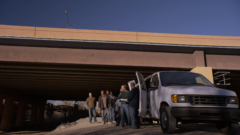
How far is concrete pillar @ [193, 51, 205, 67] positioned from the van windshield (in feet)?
26.7

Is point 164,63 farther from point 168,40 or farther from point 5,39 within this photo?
point 5,39

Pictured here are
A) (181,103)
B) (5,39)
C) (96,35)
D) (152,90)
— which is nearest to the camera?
(181,103)

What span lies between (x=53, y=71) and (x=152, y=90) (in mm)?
12314

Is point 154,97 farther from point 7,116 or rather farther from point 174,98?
point 7,116

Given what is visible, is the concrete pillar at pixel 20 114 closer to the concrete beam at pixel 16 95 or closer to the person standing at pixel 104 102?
the concrete beam at pixel 16 95

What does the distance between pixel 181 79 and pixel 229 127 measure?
6.55 feet

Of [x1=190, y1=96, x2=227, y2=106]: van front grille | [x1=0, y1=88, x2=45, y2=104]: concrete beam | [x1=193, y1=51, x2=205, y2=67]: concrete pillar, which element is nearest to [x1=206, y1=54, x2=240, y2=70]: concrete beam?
[x1=193, y1=51, x2=205, y2=67]: concrete pillar

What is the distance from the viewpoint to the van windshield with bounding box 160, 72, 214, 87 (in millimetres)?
6621

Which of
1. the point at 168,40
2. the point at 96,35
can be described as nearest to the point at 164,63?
the point at 168,40

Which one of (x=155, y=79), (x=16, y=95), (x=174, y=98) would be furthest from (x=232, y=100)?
(x=16, y=95)

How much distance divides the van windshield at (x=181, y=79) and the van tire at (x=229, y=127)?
127 cm

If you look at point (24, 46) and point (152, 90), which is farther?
point (24, 46)

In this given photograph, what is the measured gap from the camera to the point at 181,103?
5.61m

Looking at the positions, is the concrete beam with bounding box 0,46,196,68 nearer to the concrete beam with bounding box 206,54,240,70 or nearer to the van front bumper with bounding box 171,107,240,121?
the concrete beam with bounding box 206,54,240,70
